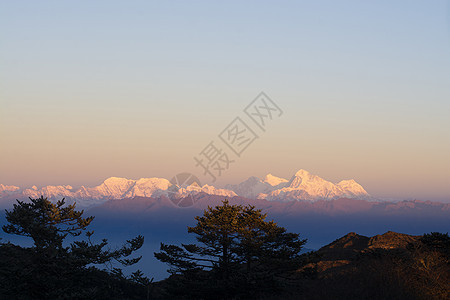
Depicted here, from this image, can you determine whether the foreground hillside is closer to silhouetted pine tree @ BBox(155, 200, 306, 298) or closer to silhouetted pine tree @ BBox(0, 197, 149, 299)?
silhouetted pine tree @ BBox(155, 200, 306, 298)

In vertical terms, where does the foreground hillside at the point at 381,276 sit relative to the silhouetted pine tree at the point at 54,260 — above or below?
below

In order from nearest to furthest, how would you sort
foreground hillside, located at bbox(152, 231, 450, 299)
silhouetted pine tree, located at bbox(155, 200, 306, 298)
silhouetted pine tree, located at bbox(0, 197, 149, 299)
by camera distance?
1. foreground hillside, located at bbox(152, 231, 450, 299)
2. silhouetted pine tree, located at bbox(0, 197, 149, 299)
3. silhouetted pine tree, located at bbox(155, 200, 306, 298)

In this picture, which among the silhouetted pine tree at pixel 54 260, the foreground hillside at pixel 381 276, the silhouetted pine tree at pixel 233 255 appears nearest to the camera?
the foreground hillside at pixel 381 276

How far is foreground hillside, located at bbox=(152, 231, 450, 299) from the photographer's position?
34250mm

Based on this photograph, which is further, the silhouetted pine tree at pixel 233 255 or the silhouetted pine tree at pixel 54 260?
the silhouetted pine tree at pixel 233 255

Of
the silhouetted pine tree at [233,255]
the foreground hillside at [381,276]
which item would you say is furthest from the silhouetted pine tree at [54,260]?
the foreground hillside at [381,276]

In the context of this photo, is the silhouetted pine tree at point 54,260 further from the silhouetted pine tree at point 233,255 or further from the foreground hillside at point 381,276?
the foreground hillside at point 381,276

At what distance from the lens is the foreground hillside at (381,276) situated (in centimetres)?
3425

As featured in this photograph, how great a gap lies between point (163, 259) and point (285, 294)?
1260 centimetres

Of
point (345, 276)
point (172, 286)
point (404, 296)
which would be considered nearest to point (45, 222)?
point (172, 286)

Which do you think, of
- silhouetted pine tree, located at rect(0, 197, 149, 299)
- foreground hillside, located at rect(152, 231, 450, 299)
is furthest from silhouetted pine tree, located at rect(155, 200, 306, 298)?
silhouetted pine tree, located at rect(0, 197, 149, 299)

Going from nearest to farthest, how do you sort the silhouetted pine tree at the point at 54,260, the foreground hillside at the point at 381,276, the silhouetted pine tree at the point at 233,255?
the foreground hillside at the point at 381,276
the silhouetted pine tree at the point at 54,260
the silhouetted pine tree at the point at 233,255

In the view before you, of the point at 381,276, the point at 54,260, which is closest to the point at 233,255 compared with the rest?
the point at 381,276

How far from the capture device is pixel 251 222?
146 ft
